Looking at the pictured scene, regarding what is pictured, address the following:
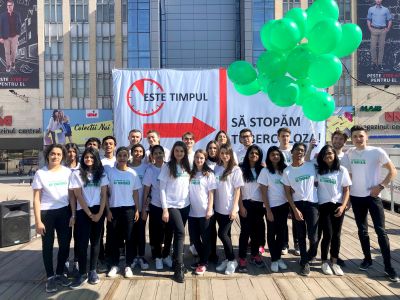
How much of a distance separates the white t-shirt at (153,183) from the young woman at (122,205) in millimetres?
139

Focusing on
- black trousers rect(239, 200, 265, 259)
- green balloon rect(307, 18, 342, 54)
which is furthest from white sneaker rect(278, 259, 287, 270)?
green balloon rect(307, 18, 342, 54)

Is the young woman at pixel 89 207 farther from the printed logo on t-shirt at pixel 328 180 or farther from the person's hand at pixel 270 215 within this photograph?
the printed logo on t-shirt at pixel 328 180

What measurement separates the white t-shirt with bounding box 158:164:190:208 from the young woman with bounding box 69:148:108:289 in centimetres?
67

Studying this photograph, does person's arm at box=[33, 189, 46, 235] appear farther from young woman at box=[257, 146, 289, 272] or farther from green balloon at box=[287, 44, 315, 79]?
green balloon at box=[287, 44, 315, 79]

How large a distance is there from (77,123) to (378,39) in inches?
1207

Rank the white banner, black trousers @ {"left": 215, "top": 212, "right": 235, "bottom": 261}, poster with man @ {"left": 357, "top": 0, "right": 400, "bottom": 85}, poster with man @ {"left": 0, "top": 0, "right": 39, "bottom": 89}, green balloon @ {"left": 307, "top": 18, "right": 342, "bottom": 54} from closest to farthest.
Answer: green balloon @ {"left": 307, "top": 18, "right": 342, "bottom": 54}
black trousers @ {"left": 215, "top": 212, "right": 235, "bottom": 261}
the white banner
poster with man @ {"left": 357, "top": 0, "right": 400, "bottom": 85}
poster with man @ {"left": 0, "top": 0, "right": 39, "bottom": 89}

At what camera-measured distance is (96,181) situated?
4.10 meters

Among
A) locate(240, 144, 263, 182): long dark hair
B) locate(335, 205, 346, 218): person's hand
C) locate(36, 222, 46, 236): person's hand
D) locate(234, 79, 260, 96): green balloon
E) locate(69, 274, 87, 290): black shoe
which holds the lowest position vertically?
locate(69, 274, 87, 290): black shoe

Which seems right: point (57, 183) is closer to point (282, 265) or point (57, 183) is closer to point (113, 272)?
point (113, 272)

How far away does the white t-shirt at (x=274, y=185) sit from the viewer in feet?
14.5

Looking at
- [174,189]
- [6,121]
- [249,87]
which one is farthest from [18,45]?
[174,189]

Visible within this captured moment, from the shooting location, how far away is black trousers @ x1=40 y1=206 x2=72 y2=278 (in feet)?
12.9

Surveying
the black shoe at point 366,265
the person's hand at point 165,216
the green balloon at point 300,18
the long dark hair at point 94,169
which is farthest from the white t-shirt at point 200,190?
the black shoe at point 366,265

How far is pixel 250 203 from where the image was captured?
4566mm
